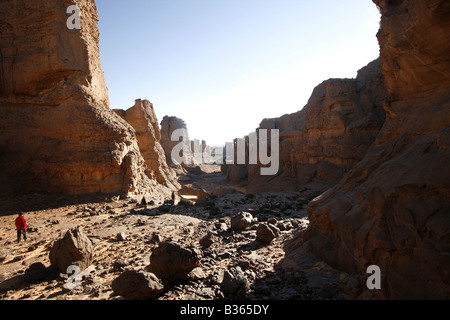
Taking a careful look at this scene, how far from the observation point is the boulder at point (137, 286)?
370cm

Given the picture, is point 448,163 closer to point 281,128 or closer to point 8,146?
point 8,146

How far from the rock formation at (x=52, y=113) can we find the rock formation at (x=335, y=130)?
11.2 meters

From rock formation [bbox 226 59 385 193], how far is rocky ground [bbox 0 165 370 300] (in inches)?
208

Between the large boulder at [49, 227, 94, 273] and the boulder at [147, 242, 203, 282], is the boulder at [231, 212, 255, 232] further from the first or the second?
the large boulder at [49, 227, 94, 273]

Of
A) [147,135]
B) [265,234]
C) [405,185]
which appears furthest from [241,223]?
[147,135]

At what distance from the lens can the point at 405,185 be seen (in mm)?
3268

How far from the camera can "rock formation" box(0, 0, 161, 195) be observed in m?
11.6

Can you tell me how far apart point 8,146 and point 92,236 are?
300 inches

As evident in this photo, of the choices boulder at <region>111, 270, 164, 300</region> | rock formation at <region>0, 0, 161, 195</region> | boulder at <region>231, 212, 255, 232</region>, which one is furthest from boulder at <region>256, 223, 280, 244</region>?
rock formation at <region>0, 0, 161, 195</region>

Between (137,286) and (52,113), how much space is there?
1134 centimetres

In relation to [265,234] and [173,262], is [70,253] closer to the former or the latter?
[173,262]

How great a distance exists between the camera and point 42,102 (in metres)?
12.2

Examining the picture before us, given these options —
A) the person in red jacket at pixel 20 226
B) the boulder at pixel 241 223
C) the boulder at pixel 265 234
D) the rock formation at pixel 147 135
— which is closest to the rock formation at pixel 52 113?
the person in red jacket at pixel 20 226
